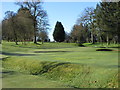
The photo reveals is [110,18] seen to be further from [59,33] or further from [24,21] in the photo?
[59,33]

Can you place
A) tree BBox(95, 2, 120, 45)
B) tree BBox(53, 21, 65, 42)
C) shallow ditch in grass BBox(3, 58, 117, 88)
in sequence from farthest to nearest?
tree BBox(53, 21, 65, 42) → tree BBox(95, 2, 120, 45) → shallow ditch in grass BBox(3, 58, 117, 88)

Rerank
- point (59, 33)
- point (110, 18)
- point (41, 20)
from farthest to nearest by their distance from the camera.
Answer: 1. point (59, 33)
2. point (41, 20)
3. point (110, 18)

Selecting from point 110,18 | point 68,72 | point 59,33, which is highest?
point 110,18

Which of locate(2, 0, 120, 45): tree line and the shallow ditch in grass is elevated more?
A: locate(2, 0, 120, 45): tree line

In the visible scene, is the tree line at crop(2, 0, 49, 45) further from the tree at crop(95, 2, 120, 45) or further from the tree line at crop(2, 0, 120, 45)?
the tree at crop(95, 2, 120, 45)

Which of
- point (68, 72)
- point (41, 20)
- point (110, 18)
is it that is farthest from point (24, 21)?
point (68, 72)

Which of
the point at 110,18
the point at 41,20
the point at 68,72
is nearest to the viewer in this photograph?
the point at 68,72

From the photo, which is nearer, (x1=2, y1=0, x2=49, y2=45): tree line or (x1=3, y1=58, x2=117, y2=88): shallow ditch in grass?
(x1=3, y1=58, x2=117, y2=88): shallow ditch in grass

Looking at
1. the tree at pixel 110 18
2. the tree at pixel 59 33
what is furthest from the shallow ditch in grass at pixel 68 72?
the tree at pixel 59 33

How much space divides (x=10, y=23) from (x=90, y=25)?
31437 millimetres

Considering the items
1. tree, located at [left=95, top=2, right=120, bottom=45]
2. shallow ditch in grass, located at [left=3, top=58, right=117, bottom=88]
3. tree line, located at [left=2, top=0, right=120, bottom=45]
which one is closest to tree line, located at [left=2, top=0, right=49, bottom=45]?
tree line, located at [left=2, top=0, right=120, bottom=45]

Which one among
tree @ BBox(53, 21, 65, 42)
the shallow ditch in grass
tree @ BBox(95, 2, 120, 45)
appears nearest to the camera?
the shallow ditch in grass

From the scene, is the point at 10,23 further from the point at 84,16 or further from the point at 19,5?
the point at 84,16

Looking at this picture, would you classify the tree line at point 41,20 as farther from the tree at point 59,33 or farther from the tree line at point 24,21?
the tree at point 59,33
